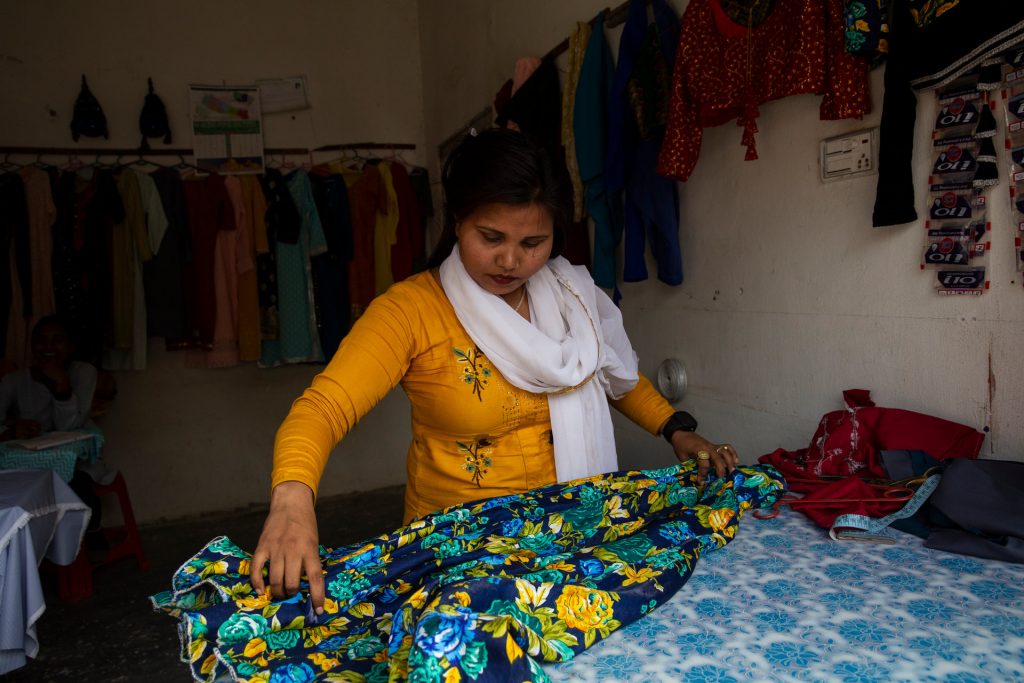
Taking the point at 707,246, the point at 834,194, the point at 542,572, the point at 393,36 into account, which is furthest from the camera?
the point at 393,36

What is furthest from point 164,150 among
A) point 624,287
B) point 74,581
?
point 624,287

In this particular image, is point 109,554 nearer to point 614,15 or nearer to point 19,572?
point 19,572

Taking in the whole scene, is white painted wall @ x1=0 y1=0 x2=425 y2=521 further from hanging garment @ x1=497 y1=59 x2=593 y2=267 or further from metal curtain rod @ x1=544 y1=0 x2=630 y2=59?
metal curtain rod @ x1=544 y1=0 x2=630 y2=59

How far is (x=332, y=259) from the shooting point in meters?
4.62

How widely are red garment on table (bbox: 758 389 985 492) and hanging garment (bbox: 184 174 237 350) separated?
3.71 m

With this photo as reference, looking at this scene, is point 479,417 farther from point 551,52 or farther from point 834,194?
point 551,52

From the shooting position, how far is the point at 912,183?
166 centimetres

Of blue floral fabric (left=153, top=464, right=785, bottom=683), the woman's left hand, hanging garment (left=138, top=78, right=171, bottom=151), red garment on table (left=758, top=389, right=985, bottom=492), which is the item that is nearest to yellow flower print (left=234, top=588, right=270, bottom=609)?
blue floral fabric (left=153, top=464, right=785, bottom=683)

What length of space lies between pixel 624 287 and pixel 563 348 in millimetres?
1392

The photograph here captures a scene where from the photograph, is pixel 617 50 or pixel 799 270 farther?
pixel 617 50

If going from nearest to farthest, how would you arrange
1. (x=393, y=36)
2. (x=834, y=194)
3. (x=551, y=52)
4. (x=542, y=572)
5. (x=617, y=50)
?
(x=542, y=572) < (x=834, y=194) < (x=617, y=50) < (x=551, y=52) < (x=393, y=36)

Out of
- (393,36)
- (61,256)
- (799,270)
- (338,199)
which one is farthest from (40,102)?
(799,270)

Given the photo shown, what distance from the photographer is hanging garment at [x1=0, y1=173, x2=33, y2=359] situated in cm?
413

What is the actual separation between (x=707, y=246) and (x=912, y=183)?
2.74 feet
